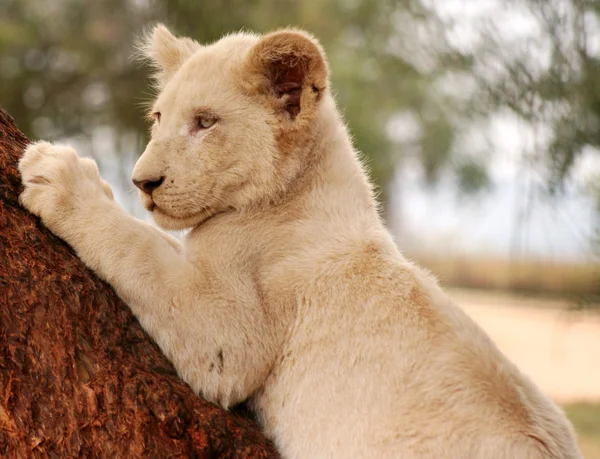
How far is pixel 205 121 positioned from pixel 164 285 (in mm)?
971

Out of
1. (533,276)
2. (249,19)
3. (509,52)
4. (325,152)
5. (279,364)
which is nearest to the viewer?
(279,364)

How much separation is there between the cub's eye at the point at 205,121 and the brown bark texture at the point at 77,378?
1066 mm

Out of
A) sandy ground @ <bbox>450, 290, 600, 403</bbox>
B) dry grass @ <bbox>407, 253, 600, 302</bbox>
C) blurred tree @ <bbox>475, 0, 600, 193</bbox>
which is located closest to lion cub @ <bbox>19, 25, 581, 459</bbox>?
dry grass @ <bbox>407, 253, 600, 302</bbox>

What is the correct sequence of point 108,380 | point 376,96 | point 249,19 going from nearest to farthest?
1. point 108,380
2. point 249,19
3. point 376,96

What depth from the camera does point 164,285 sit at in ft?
12.0

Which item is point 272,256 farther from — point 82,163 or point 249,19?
point 249,19

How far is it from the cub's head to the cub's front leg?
1.07 feet

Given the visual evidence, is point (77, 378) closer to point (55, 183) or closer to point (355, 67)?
point (55, 183)

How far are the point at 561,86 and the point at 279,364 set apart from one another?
23.5ft

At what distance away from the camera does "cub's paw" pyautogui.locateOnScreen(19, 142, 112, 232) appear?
3.57m

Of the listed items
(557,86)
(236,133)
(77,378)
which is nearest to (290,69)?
(236,133)

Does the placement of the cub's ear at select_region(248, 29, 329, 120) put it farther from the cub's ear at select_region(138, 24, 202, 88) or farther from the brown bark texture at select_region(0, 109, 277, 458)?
the brown bark texture at select_region(0, 109, 277, 458)

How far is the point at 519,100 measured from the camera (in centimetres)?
1001

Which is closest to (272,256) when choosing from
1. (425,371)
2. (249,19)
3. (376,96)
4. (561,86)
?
(425,371)
